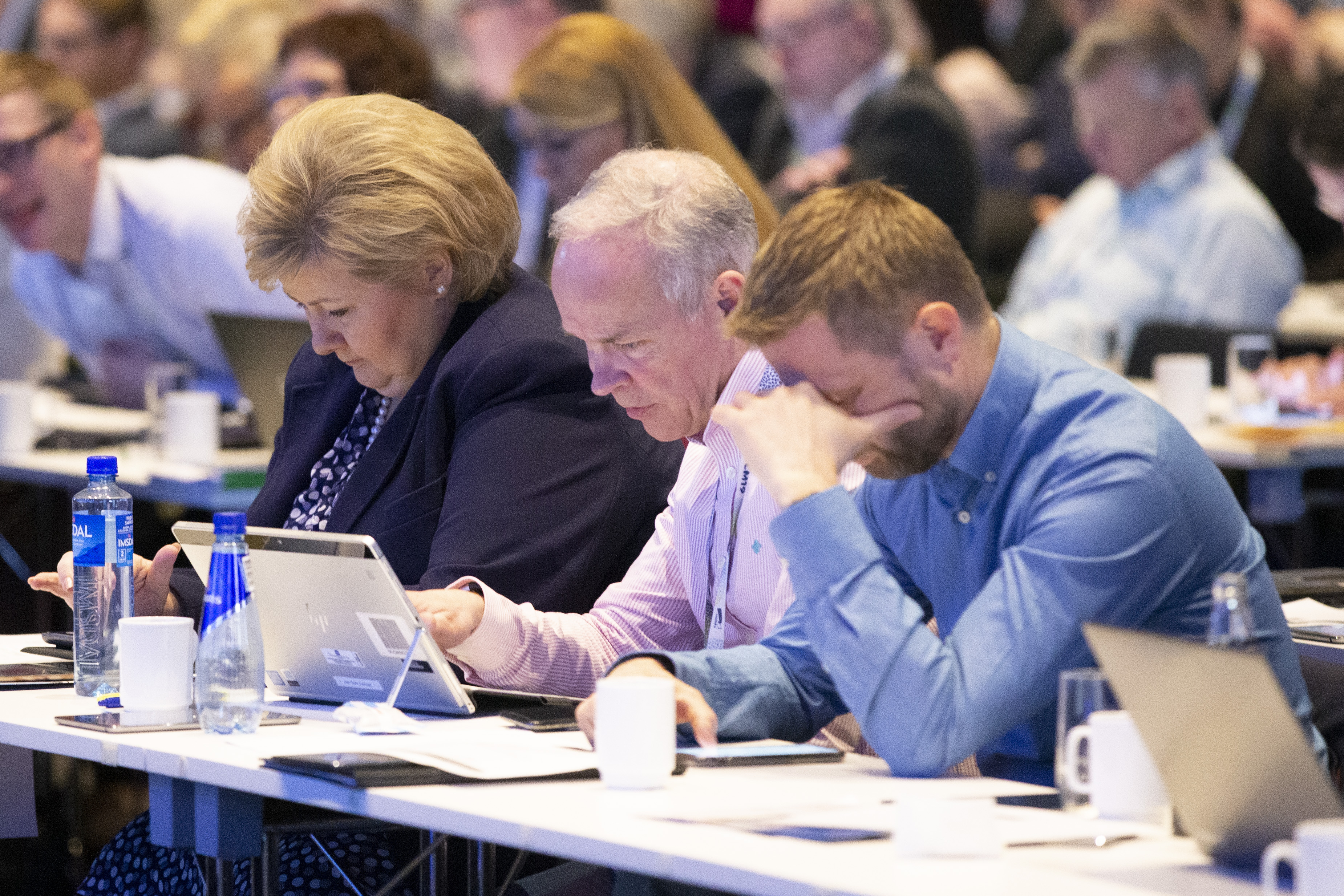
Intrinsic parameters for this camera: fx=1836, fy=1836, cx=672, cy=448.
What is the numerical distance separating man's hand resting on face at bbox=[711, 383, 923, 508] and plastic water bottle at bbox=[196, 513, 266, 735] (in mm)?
551

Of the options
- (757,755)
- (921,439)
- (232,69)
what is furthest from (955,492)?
(232,69)

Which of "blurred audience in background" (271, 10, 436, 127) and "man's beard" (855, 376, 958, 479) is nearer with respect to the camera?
"man's beard" (855, 376, 958, 479)

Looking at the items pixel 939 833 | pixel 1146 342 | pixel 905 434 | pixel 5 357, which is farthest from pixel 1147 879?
pixel 5 357

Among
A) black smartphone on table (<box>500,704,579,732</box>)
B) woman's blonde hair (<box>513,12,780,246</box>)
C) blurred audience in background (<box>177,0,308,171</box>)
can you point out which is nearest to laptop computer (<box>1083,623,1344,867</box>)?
black smartphone on table (<box>500,704,579,732</box>)

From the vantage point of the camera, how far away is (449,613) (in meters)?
2.12

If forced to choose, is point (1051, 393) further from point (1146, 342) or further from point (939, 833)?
point (1146, 342)

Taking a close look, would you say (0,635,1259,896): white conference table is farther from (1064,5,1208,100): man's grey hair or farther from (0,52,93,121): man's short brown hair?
(1064,5,1208,100): man's grey hair

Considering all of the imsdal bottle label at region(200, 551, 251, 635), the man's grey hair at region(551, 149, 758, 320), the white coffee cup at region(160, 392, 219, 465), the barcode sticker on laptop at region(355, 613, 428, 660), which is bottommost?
the barcode sticker on laptop at region(355, 613, 428, 660)

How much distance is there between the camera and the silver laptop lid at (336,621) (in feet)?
6.35

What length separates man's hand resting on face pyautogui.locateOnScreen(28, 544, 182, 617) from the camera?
2.40 m

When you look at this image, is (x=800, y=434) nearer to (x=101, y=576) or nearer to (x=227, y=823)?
(x=227, y=823)

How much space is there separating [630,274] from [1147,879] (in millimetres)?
1051

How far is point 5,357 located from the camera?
5547 millimetres

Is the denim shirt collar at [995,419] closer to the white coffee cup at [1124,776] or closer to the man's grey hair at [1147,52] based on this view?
the white coffee cup at [1124,776]
